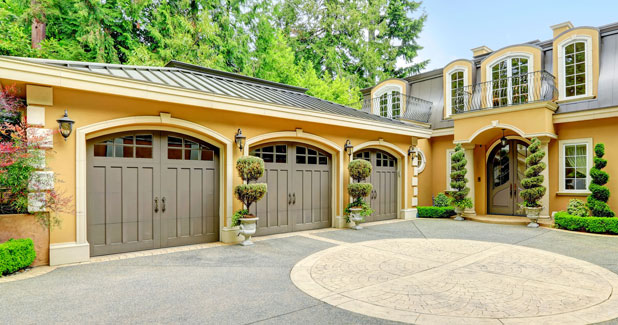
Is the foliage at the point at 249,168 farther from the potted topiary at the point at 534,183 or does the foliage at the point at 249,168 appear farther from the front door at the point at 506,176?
the front door at the point at 506,176

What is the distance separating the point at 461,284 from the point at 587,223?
23.2ft

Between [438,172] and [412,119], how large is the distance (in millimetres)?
2695

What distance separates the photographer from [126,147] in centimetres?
627

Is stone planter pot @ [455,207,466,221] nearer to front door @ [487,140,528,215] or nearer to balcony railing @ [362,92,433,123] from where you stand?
front door @ [487,140,528,215]

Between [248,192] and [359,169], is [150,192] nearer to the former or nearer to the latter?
[248,192]

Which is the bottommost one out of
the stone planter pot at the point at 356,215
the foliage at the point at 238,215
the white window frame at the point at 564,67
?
the stone planter pot at the point at 356,215

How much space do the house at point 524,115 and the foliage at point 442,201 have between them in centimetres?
87

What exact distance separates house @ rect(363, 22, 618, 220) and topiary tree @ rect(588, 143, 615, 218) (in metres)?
0.93

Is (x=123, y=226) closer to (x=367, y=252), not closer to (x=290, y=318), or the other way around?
(x=290, y=318)

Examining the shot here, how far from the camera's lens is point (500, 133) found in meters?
11.9

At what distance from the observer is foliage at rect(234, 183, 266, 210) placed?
6.77m

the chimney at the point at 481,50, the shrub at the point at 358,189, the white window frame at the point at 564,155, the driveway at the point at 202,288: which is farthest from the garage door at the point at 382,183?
the chimney at the point at 481,50

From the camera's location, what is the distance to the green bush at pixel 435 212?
12.1 m

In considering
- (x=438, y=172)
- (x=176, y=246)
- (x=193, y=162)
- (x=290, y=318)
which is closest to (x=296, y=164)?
(x=193, y=162)
